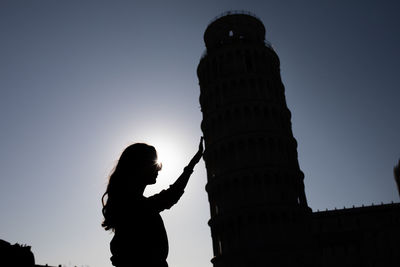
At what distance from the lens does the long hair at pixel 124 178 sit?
2836 mm

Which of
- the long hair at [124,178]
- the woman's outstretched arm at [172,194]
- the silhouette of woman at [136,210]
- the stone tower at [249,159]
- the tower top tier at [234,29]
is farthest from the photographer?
the tower top tier at [234,29]

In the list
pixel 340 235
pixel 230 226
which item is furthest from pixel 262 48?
pixel 340 235

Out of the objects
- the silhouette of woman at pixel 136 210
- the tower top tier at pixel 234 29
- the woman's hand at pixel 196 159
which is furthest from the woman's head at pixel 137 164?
the tower top tier at pixel 234 29

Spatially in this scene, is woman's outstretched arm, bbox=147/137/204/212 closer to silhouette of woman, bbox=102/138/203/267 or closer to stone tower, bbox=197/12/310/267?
silhouette of woman, bbox=102/138/203/267

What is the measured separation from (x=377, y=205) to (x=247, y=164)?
75.9 ft

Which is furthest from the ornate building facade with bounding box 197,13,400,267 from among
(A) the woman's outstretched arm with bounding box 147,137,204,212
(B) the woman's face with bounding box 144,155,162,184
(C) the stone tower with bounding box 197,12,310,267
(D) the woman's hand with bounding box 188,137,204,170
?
(B) the woman's face with bounding box 144,155,162,184

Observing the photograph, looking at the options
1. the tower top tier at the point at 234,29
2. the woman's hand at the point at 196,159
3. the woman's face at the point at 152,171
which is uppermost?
the tower top tier at the point at 234,29

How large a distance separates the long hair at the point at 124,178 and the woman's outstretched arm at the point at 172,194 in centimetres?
20

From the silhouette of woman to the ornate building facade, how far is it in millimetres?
34695

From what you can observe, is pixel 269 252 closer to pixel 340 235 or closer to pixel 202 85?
pixel 340 235

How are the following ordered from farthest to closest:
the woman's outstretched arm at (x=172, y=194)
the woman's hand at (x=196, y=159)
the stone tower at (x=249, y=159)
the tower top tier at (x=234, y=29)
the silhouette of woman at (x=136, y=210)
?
the tower top tier at (x=234, y=29) < the stone tower at (x=249, y=159) < the woman's hand at (x=196, y=159) < the woman's outstretched arm at (x=172, y=194) < the silhouette of woman at (x=136, y=210)

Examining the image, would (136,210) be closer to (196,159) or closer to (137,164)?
(137,164)

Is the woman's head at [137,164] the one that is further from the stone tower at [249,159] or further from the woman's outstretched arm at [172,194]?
the stone tower at [249,159]

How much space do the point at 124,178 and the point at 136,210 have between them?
30 centimetres
